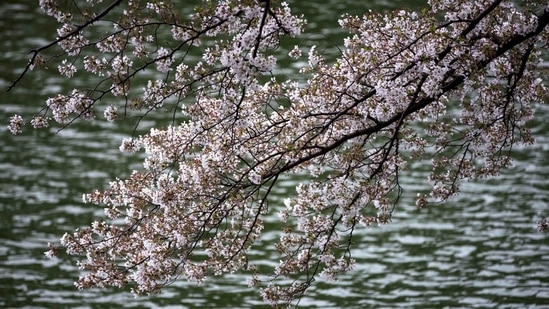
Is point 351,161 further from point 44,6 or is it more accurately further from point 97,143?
point 97,143

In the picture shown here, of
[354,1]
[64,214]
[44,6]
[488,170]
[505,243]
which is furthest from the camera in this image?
[354,1]

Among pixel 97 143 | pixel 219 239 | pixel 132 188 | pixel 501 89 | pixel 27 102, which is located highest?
pixel 27 102

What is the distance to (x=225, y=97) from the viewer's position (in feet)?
23.3

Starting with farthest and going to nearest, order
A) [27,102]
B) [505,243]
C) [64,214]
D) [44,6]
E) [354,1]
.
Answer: [354,1] < [27,102] < [64,214] < [505,243] < [44,6]

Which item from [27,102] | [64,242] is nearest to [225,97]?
[64,242]

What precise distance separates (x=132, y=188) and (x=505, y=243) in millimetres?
9811

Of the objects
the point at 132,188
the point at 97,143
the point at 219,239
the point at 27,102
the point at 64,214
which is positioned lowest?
the point at 219,239

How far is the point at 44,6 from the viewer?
6.85m

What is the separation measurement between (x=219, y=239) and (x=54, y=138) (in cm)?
1410

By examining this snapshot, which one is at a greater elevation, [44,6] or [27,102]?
[27,102]

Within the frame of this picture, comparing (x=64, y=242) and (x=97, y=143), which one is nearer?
(x=64, y=242)

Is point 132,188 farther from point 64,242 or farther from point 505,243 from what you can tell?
point 505,243

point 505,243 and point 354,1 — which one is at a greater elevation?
point 354,1

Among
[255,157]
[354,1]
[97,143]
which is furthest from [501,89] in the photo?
[354,1]
